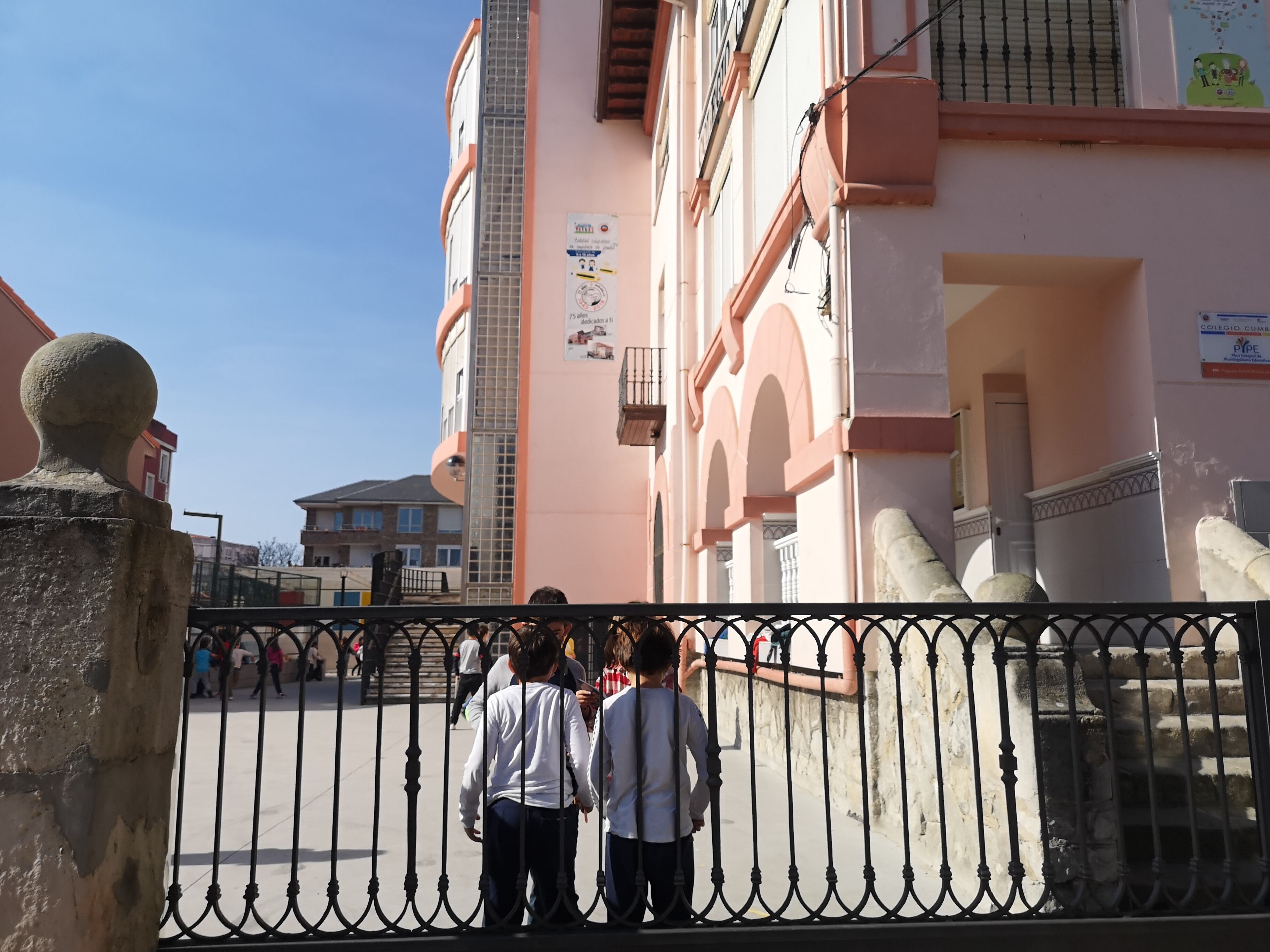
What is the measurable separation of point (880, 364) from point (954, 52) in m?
2.77

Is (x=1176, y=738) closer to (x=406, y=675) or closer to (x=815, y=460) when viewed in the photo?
(x=815, y=460)

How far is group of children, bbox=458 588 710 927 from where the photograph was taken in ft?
11.7

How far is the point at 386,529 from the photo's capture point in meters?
64.1

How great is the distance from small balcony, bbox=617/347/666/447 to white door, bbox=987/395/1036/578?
7.84m

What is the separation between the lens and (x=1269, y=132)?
23.3 ft

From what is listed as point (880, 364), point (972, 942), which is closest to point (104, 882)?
point (972, 942)

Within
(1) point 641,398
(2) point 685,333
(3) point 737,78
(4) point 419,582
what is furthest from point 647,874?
(4) point 419,582

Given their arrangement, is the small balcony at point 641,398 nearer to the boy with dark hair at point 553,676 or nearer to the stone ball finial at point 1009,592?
the stone ball finial at point 1009,592

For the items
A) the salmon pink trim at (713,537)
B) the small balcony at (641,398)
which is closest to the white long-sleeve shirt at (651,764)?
the salmon pink trim at (713,537)

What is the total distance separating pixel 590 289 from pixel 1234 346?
14860mm

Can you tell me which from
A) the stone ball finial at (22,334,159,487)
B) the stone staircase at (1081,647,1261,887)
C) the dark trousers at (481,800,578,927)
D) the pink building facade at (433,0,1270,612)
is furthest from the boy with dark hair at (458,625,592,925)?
the pink building facade at (433,0,1270,612)

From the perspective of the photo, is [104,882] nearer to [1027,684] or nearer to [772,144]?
[1027,684]

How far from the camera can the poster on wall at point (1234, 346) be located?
6.85 metres

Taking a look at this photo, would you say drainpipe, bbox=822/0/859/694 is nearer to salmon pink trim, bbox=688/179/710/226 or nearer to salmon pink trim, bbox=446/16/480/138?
salmon pink trim, bbox=688/179/710/226
